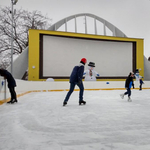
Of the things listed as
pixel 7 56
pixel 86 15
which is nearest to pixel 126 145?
pixel 7 56

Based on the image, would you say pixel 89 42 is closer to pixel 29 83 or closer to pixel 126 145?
pixel 29 83

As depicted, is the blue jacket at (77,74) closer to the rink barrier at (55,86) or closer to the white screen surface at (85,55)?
the rink barrier at (55,86)

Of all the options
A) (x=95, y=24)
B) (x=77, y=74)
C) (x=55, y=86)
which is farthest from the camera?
(x=95, y=24)

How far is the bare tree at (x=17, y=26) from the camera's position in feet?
59.6

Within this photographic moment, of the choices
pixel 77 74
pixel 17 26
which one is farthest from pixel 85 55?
pixel 77 74

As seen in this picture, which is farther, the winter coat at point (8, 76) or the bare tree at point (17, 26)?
the bare tree at point (17, 26)

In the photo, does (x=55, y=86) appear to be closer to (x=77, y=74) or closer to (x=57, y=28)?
(x=77, y=74)

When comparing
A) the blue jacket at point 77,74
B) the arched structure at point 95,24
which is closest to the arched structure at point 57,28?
the arched structure at point 95,24

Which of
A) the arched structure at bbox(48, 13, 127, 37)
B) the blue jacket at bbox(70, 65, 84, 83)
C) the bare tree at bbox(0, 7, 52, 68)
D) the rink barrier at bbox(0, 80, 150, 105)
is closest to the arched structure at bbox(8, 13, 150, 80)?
the arched structure at bbox(48, 13, 127, 37)

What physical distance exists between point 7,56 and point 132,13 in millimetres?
13197

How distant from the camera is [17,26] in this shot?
1909 centimetres

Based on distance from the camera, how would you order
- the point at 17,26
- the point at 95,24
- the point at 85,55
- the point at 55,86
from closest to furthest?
the point at 55,86 → the point at 85,55 → the point at 17,26 → the point at 95,24

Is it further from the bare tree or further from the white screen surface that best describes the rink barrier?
the bare tree

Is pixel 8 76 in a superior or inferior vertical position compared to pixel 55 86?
superior
